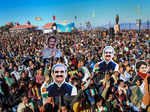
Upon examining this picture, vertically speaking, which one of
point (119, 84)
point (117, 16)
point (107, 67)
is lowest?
point (119, 84)

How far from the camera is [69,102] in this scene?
11.1 ft

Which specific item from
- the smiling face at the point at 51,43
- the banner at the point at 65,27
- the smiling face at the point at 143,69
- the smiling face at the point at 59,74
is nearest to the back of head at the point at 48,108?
the smiling face at the point at 59,74

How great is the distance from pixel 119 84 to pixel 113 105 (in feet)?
2.35

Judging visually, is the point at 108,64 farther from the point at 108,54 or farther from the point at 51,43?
the point at 51,43

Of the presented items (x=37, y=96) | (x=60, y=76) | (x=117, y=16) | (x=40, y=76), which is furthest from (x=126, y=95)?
(x=117, y=16)

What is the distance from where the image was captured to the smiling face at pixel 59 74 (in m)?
3.45

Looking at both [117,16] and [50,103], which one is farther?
[117,16]

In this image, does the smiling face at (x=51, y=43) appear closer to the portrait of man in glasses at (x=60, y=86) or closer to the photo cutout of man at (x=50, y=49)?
the photo cutout of man at (x=50, y=49)

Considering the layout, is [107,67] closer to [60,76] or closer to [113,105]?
[113,105]

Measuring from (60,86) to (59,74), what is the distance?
26cm

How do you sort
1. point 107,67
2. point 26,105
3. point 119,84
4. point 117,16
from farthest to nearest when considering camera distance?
point 117,16, point 107,67, point 119,84, point 26,105

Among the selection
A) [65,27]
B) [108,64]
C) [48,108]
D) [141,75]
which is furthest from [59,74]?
[65,27]

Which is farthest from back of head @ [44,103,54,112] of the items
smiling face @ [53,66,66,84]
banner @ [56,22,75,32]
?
banner @ [56,22,75,32]

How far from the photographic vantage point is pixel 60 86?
3375mm
